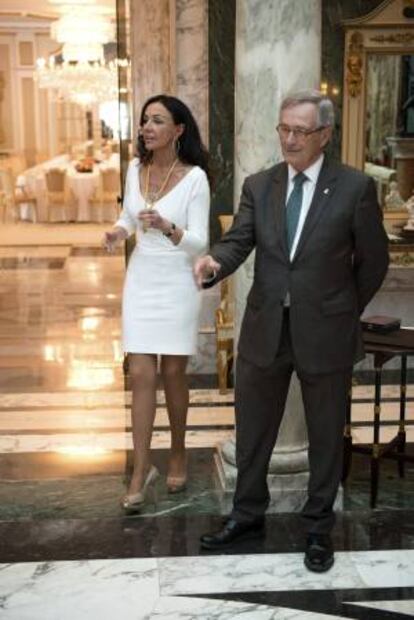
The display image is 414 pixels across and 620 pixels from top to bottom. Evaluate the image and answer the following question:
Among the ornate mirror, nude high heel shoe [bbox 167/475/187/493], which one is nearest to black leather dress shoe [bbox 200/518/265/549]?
nude high heel shoe [bbox 167/475/187/493]

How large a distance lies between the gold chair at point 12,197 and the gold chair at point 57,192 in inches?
13.5

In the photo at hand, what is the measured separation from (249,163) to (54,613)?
6.12ft

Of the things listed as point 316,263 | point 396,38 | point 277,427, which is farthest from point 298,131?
point 396,38

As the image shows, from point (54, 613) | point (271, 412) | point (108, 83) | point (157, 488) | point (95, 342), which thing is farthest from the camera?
point (108, 83)

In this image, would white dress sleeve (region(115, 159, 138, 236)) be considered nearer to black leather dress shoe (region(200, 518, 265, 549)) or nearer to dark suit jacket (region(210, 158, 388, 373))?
dark suit jacket (region(210, 158, 388, 373))

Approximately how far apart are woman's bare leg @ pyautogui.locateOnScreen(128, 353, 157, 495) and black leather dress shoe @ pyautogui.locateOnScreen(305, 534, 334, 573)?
837 millimetres

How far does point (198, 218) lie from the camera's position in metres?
3.88

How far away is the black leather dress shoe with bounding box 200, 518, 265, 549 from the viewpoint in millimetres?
3682

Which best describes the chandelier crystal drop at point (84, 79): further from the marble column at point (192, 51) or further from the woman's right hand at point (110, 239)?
the woman's right hand at point (110, 239)

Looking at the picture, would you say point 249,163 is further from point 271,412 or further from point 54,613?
point 54,613

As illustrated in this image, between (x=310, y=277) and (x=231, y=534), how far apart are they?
42.3 inches

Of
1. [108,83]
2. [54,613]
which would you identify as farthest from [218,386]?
[108,83]

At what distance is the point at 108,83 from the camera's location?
15.4 metres

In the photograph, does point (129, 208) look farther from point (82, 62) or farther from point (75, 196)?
point (82, 62)
